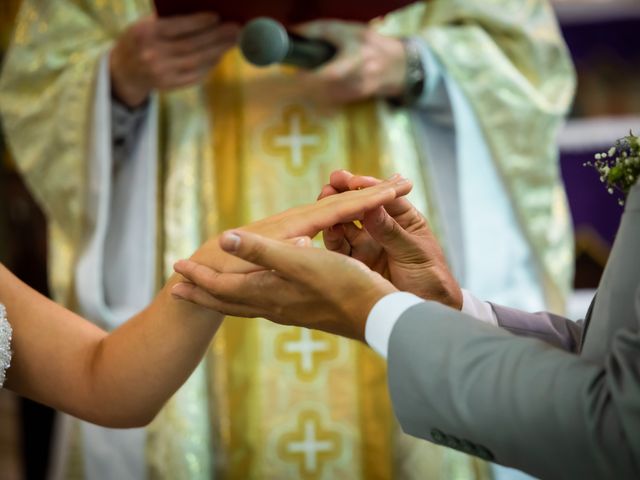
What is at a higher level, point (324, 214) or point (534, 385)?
point (324, 214)

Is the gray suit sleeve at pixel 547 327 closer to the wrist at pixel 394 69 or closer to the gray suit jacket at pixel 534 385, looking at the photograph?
the gray suit jacket at pixel 534 385

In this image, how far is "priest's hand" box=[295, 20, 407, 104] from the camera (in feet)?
8.62

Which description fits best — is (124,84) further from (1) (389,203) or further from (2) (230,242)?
(2) (230,242)

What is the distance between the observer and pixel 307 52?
8.33ft

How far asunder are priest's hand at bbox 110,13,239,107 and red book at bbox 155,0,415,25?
3 cm

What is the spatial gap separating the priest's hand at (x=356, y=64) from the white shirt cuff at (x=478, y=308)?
891 millimetres

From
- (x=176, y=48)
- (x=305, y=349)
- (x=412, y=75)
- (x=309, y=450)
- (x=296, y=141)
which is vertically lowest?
(x=309, y=450)

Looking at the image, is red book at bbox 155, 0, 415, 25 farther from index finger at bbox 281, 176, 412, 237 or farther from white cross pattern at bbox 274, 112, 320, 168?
index finger at bbox 281, 176, 412, 237

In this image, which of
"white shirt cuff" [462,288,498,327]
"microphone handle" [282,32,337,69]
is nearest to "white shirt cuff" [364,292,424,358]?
"white shirt cuff" [462,288,498,327]

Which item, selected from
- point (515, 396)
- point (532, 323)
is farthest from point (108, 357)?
point (515, 396)

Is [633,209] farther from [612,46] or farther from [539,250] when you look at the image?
[612,46]

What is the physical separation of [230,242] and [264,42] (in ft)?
2.96

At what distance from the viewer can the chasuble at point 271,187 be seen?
263 cm

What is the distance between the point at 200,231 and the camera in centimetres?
271
